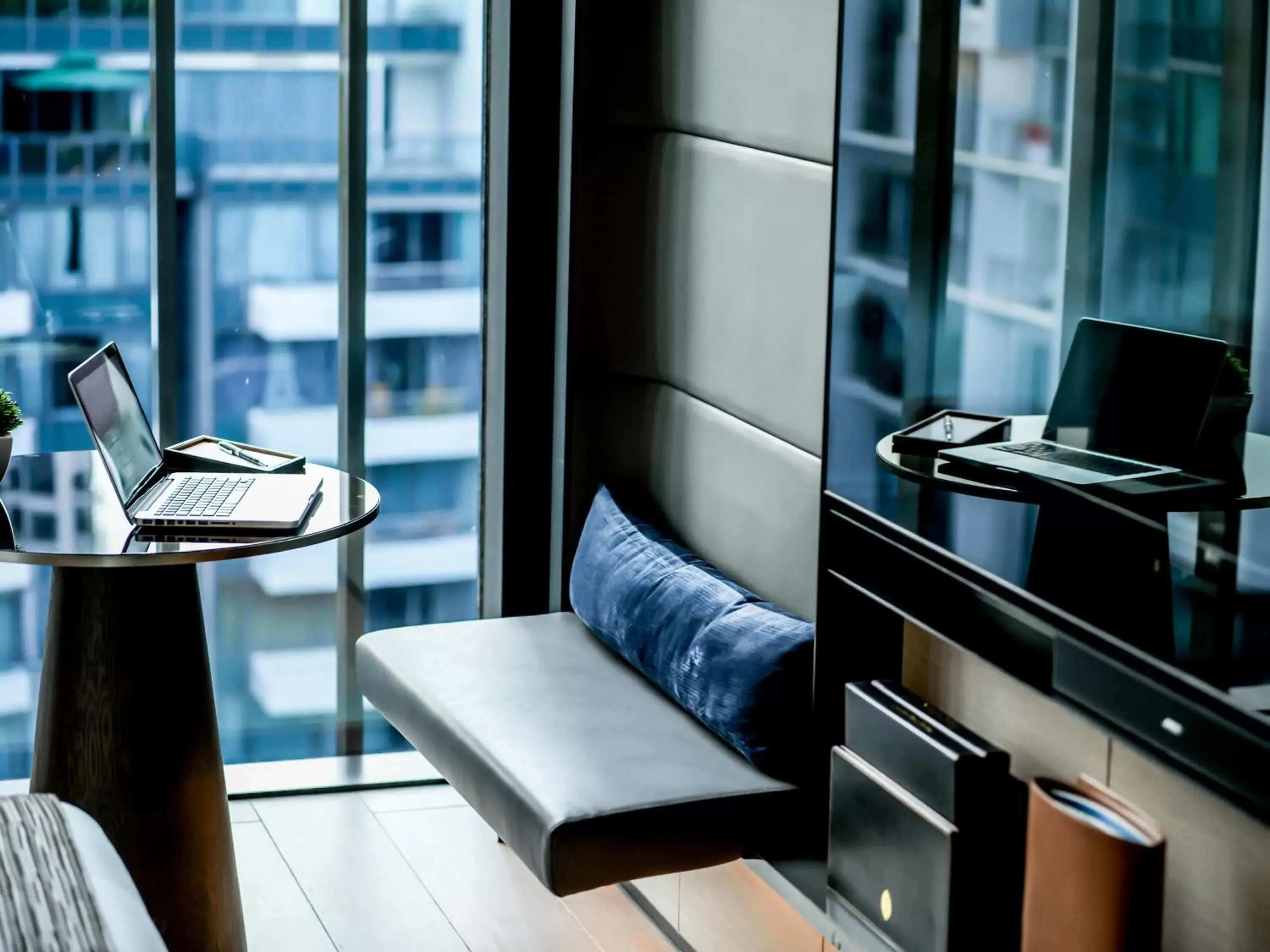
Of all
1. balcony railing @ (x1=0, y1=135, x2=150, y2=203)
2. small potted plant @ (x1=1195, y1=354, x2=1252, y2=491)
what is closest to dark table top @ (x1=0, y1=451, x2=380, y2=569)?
balcony railing @ (x1=0, y1=135, x2=150, y2=203)

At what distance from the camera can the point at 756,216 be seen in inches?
107

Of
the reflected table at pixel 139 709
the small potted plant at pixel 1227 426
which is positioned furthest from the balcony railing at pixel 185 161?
the small potted plant at pixel 1227 426

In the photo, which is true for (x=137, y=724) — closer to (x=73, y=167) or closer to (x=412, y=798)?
(x=412, y=798)

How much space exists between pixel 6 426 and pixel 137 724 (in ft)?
2.07

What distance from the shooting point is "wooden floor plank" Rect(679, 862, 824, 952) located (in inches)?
96.3

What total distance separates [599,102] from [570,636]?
3.45 ft

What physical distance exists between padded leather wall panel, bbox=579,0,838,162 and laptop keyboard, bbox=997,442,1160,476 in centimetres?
80

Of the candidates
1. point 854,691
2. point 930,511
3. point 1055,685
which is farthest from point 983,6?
point 854,691

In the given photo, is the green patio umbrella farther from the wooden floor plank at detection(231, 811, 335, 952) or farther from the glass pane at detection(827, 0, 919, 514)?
the glass pane at detection(827, 0, 919, 514)

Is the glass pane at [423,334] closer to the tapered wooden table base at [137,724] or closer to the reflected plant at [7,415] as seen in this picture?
the reflected plant at [7,415]

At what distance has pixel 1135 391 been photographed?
4.99 feet

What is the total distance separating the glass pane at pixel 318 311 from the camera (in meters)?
3.29

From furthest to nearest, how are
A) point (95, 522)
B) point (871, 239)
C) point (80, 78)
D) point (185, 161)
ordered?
point (185, 161)
point (80, 78)
point (95, 522)
point (871, 239)

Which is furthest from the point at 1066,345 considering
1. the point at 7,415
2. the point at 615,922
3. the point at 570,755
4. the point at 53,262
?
the point at 53,262
